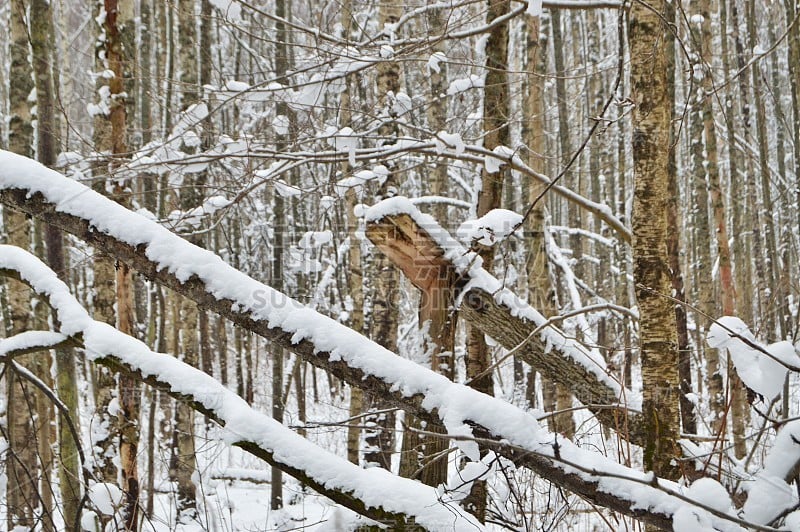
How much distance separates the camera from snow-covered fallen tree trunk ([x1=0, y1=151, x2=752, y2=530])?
1669mm

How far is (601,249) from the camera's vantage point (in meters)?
14.7

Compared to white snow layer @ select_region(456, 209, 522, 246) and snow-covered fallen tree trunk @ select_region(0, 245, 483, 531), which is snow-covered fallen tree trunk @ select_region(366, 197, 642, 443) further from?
snow-covered fallen tree trunk @ select_region(0, 245, 483, 531)

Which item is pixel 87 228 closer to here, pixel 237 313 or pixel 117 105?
pixel 237 313

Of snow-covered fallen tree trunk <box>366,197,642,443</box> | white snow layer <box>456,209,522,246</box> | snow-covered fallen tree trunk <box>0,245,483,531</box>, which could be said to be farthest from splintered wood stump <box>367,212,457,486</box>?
snow-covered fallen tree trunk <box>0,245,483,531</box>

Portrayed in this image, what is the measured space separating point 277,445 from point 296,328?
36cm

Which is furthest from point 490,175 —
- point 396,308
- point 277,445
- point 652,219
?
point 277,445

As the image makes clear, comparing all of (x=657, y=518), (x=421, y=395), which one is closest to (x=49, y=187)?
(x=421, y=395)

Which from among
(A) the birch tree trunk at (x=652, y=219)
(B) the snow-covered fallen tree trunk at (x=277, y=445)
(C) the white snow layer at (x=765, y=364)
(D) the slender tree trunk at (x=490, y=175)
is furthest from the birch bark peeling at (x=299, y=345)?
(D) the slender tree trunk at (x=490, y=175)

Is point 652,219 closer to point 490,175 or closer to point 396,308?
point 490,175

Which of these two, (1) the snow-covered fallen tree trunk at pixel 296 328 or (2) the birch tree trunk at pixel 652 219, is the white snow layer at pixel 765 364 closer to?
(1) the snow-covered fallen tree trunk at pixel 296 328

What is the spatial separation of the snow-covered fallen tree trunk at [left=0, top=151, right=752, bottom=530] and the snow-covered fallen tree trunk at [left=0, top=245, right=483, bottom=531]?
0.22 m

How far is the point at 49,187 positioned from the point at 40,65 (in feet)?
12.2

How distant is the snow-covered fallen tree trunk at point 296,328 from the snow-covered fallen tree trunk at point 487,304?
1.68 metres

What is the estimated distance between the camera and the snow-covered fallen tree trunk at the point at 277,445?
65.9 inches
